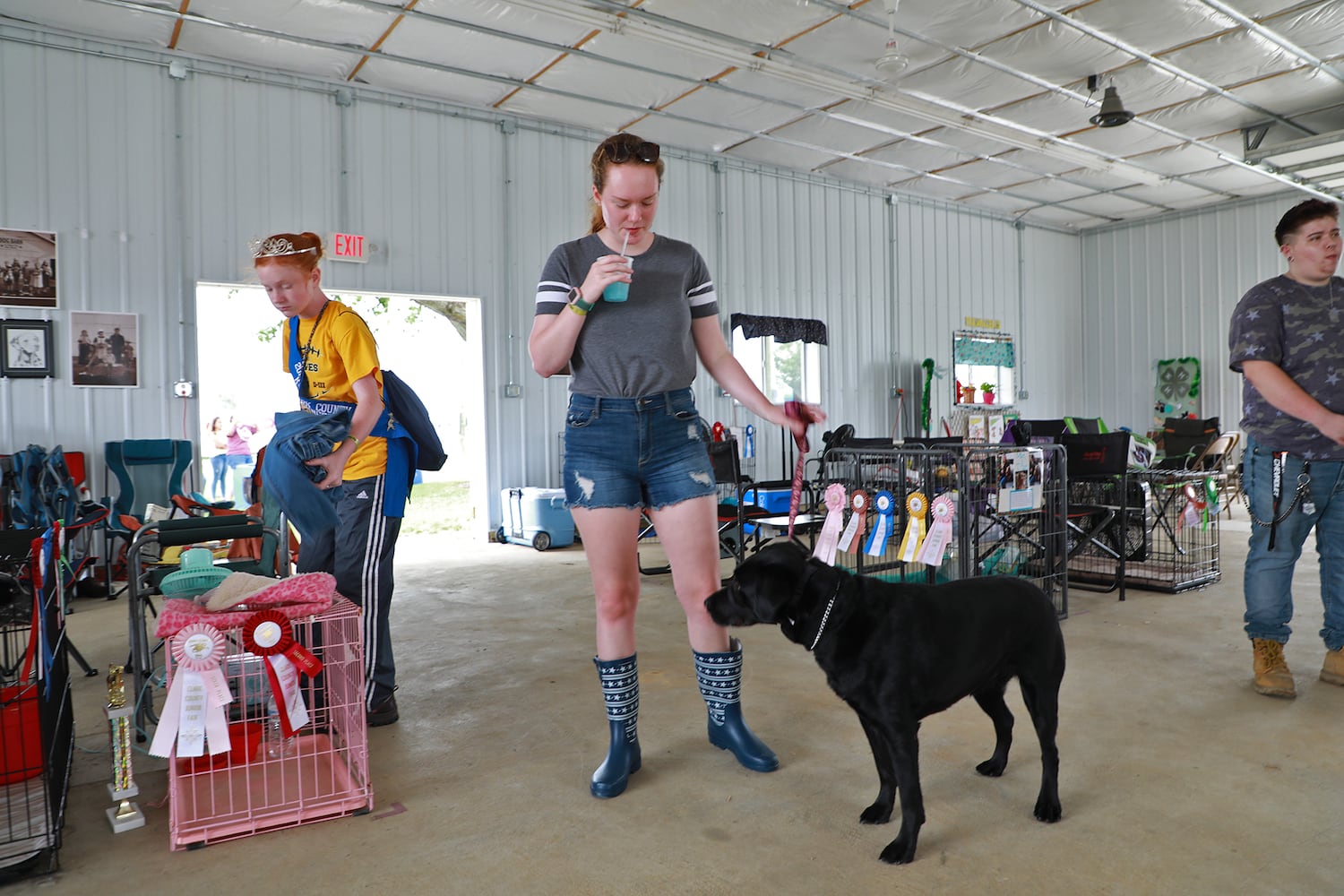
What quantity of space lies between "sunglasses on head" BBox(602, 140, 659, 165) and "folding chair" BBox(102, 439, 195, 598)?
5.09m

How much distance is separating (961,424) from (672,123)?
17.8 feet

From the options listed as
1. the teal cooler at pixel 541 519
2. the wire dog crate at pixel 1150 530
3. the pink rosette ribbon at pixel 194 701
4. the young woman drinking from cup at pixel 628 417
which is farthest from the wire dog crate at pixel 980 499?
the teal cooler at pixel 541 519

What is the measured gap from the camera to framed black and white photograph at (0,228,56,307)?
5617 mm

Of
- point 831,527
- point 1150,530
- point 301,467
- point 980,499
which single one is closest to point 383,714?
point 301,467

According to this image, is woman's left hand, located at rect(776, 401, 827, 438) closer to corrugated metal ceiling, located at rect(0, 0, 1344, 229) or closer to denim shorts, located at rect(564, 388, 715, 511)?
denim shorts, located at rect(564, 388, 715, 511)

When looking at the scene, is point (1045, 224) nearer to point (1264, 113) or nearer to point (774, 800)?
point (1264, 113)

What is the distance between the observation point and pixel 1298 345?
281 cm

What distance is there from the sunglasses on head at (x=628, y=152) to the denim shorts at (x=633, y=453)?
22.2 inches

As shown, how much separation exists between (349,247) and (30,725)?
5316 mm

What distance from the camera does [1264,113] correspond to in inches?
324

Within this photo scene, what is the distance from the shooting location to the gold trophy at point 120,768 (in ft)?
6.60

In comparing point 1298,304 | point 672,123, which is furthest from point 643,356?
point 672,123

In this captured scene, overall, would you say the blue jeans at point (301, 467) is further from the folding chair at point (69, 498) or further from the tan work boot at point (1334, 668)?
the folding chair at point (69, 498)

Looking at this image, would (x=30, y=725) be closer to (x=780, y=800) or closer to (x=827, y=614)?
(x=780, y=800)
